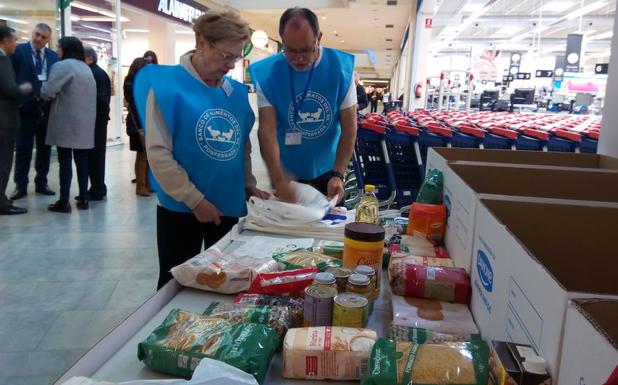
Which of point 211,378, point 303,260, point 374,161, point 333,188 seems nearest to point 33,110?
point 374,161

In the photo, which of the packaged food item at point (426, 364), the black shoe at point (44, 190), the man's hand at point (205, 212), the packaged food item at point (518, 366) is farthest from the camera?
the black shoe at point (44, 190)

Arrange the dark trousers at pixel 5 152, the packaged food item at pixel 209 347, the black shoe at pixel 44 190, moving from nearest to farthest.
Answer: the packaged food item at pixel 209 347 → the dark trousers at pixel 5 152 → the black shoe at pixel 44 190

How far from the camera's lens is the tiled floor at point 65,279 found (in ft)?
8.36

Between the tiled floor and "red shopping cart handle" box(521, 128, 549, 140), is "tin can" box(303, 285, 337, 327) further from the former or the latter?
"red shopping cart handle" box(521, 128, 549, 140)

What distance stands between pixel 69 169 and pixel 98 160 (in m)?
0.58

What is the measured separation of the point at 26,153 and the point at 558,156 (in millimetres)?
5365

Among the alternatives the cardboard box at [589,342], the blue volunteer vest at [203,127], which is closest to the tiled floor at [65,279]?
the blue volunteer vest at [203,127]

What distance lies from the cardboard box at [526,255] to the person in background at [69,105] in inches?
185

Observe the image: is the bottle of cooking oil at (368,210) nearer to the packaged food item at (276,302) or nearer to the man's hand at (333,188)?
the man's hand at (333,188)

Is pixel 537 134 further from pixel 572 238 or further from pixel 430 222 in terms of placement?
pixel 572 238

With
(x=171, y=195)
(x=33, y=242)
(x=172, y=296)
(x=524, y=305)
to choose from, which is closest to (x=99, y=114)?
(x=33, y=242)

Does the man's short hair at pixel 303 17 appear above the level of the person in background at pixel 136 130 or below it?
above

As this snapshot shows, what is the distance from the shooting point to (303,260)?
159 centimetres

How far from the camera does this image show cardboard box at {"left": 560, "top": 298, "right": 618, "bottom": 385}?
617mm
